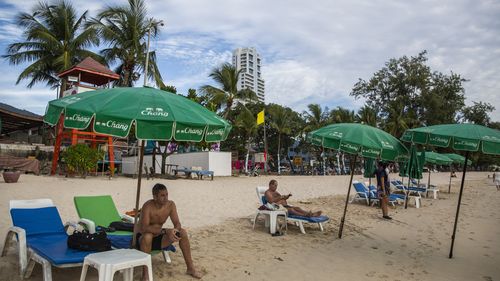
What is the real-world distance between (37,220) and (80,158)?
13954mm

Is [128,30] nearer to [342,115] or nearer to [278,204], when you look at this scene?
[278,204]

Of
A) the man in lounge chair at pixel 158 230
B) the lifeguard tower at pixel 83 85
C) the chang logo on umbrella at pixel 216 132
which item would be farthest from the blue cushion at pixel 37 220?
the lifeguard tower at pixel 83 85

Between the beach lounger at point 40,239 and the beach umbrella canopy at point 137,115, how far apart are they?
139 cm

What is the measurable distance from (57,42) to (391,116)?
39.8m

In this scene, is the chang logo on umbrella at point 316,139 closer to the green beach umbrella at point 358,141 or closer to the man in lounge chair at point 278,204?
the green beach umbrella at point 358,141

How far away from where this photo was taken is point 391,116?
4684cm

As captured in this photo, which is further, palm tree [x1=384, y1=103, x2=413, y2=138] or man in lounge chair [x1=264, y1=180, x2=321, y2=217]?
palm tree [x1=384, y1=103, x2=413, y2=138]

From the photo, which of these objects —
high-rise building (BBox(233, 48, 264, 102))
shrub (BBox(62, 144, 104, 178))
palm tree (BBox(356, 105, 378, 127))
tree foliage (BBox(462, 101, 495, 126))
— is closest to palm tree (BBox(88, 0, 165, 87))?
shrub (BBox(62, 144, 104, 178))

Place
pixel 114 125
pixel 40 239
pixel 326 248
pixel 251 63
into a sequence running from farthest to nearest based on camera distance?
1. pixel 251 63
2. pixel 326 248
3. pixel 40 239
4. pixel 114 125

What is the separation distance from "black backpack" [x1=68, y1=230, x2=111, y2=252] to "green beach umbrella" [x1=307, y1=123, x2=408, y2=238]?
13.4ft

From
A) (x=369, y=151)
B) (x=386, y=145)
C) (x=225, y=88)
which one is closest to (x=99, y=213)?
(x=369, y=151)

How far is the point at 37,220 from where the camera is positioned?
462 centimetres

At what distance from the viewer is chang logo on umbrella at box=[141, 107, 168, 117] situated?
3640 mm

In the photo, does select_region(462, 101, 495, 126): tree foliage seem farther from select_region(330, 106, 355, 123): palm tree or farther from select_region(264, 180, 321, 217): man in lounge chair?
select_region(264, 180, 321, 217): man in lounge chair
